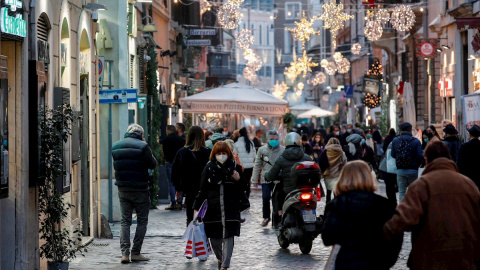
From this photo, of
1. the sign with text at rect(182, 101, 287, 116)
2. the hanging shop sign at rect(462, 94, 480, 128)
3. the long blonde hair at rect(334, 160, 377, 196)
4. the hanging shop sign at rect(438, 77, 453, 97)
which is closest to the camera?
the long blonde hair at rect(334, 160, 377, 196)

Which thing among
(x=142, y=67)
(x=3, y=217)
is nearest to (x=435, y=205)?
(x=3, y=217)

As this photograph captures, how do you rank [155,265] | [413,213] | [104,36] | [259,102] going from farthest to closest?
1. [259,102]
2. [104,36]
3. [155,265]
4. [413,213]

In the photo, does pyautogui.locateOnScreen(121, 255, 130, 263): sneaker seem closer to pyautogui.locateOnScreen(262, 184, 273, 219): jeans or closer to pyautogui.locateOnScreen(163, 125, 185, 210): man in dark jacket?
pyautogui.locateOnScreen(262, 184, 273, 219): jeans

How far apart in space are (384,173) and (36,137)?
10.5m

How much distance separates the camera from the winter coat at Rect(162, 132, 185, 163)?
2266cm

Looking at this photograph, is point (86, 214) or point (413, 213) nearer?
point (413, 213)

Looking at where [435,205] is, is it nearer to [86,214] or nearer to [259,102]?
[86,214]

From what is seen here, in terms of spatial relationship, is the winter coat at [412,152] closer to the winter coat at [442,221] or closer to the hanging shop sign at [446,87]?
the winter coat at [442,221]

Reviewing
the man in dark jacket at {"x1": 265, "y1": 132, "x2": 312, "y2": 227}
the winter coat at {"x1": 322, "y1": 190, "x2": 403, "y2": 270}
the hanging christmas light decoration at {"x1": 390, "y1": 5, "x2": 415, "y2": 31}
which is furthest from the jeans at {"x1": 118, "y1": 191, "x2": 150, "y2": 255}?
the hanging christmas light decoration at {"x1": 390, "y1": 5, "x2": 415, "y2": 31}

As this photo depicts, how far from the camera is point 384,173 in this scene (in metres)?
20.7

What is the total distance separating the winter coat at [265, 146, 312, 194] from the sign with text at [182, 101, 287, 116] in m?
12.5

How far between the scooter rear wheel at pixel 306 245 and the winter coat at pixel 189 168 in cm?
180

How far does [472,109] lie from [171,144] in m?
6.30

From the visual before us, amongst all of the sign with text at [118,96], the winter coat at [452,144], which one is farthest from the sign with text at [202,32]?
the winter coat at [452,144]
